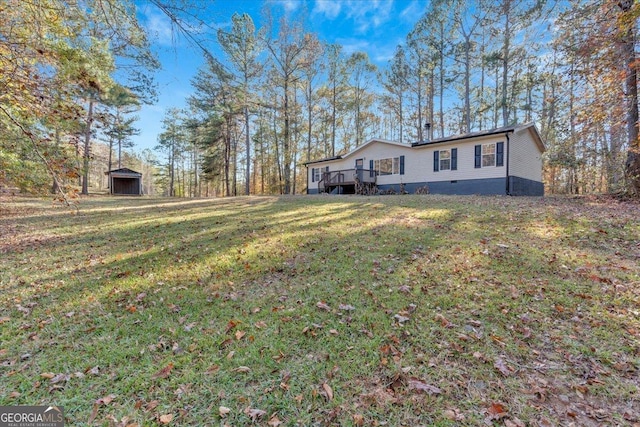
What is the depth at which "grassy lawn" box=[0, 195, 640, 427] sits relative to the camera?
234 cm

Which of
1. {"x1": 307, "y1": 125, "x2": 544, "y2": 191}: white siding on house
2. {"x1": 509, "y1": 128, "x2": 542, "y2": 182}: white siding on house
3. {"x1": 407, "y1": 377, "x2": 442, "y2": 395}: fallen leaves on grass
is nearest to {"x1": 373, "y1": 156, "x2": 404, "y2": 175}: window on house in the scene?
{"x1": 307, "y1": 125, "x2": 544, "y2": 191}: white siding on house

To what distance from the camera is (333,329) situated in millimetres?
3342

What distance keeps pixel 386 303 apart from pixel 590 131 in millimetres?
12480

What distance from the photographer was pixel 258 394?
2459 millimetres

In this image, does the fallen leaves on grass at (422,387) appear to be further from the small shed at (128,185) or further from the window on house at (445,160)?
the small shed at (128,185)

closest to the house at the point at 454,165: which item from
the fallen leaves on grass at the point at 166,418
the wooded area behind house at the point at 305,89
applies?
the wooded area behind house at the point at 305,89

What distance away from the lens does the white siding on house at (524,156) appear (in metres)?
14.7

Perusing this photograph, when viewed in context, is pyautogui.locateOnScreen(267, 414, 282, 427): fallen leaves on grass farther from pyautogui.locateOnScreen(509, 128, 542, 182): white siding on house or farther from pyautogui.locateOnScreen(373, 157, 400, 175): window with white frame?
pyautogui.locateOnScreen(373, 157, 400, 175): window with white frame

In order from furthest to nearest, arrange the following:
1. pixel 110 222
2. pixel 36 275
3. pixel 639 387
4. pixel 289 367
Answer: pixel 110 222, pixel 36 275, pixel 289 367, pixel 639 387

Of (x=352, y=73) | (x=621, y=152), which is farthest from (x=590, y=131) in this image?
(x=352, y=73)

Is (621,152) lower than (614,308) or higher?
higher

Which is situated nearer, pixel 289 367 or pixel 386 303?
pixel 289 367

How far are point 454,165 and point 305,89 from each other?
17712 mm

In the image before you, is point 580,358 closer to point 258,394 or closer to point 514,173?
point 258,394
